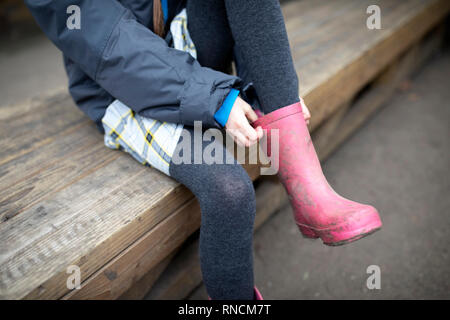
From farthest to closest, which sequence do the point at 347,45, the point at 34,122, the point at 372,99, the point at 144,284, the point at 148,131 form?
the point at 372,99 < the point at 347,45 < the point at 34,122 < the point at 144,284 < the point at 148,131

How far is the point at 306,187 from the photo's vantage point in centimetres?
78

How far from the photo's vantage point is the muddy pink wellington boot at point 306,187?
738mm

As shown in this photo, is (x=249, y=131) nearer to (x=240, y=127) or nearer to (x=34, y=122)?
(x=240, y=127)

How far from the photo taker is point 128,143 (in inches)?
34.3

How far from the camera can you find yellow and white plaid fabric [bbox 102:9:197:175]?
796mm

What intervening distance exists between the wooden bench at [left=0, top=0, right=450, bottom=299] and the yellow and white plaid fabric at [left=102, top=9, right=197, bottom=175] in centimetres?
5

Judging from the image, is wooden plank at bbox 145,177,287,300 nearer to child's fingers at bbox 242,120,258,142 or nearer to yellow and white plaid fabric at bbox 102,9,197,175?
yellow and white plaid fabric at bbox 102,9,197,175

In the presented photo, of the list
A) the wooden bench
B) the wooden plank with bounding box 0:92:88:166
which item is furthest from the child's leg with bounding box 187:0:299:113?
the wooden plank with bounding box 0:92:88:166

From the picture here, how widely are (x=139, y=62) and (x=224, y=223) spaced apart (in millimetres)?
377

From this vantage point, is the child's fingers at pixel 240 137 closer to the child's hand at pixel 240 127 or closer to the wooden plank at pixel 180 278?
the child's hand at pixel 240 127

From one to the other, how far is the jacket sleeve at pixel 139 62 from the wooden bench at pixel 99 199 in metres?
0.20

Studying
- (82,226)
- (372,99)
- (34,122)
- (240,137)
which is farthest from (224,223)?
(372,99)

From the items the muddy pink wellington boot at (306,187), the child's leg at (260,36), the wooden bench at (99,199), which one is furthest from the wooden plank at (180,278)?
the child's leg at (260,36)

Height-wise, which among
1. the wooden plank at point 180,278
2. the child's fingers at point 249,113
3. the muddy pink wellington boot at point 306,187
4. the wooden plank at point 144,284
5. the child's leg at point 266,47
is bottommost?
the wooden plank at point 180,278
